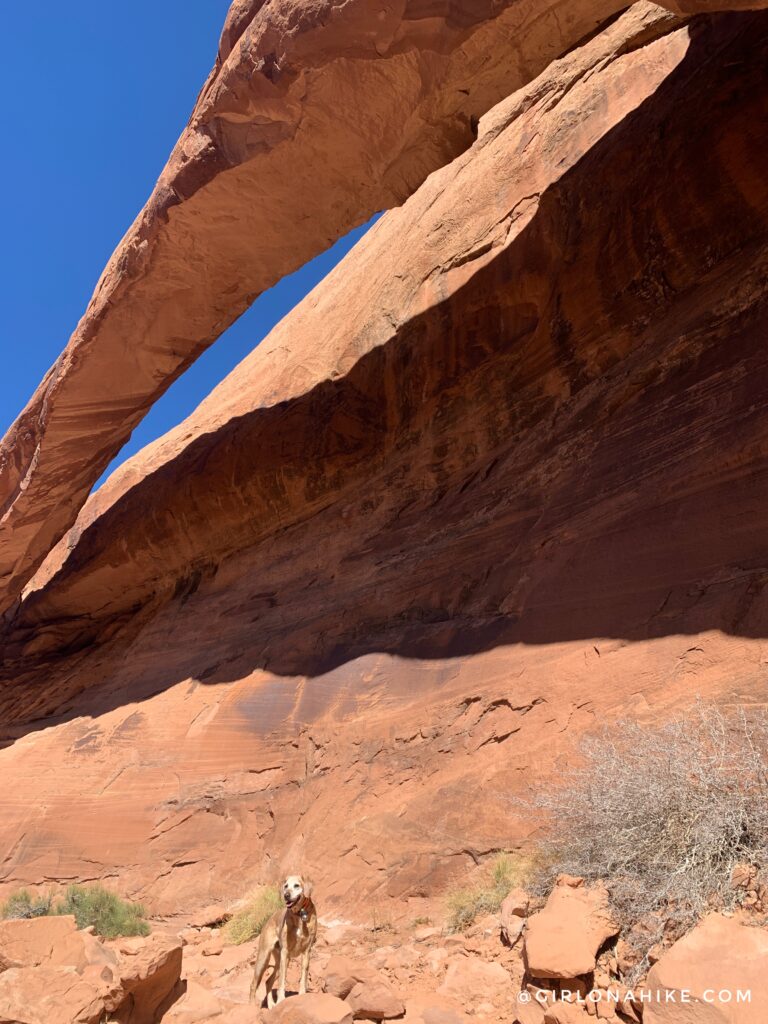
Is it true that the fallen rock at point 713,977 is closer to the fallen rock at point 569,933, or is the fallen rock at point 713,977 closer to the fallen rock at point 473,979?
the fallen rock at point 569,933

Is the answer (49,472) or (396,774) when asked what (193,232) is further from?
(396,774)

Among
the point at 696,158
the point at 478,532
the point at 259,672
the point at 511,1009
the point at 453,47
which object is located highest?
the point at 453,47

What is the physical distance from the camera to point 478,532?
7242mm

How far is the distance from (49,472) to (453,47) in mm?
9322

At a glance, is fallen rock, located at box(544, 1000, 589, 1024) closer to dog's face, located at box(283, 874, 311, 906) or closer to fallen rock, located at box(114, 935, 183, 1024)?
dog's face, located at box(283, 874, 311, 906)

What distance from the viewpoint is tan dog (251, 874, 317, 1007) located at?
412 centimetres

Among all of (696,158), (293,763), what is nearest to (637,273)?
(696,158)

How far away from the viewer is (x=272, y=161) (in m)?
→ 7.59

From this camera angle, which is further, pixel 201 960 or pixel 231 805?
pixel 231 805

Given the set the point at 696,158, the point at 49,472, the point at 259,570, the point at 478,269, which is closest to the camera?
the point at 696,158

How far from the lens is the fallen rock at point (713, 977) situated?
6.99ft

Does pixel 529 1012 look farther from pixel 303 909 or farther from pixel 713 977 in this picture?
pixel 303 909

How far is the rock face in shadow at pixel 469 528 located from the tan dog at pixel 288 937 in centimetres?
109

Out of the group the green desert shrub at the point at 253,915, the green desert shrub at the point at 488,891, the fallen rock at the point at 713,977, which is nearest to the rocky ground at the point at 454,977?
the fallen rock at the point at 713,977
